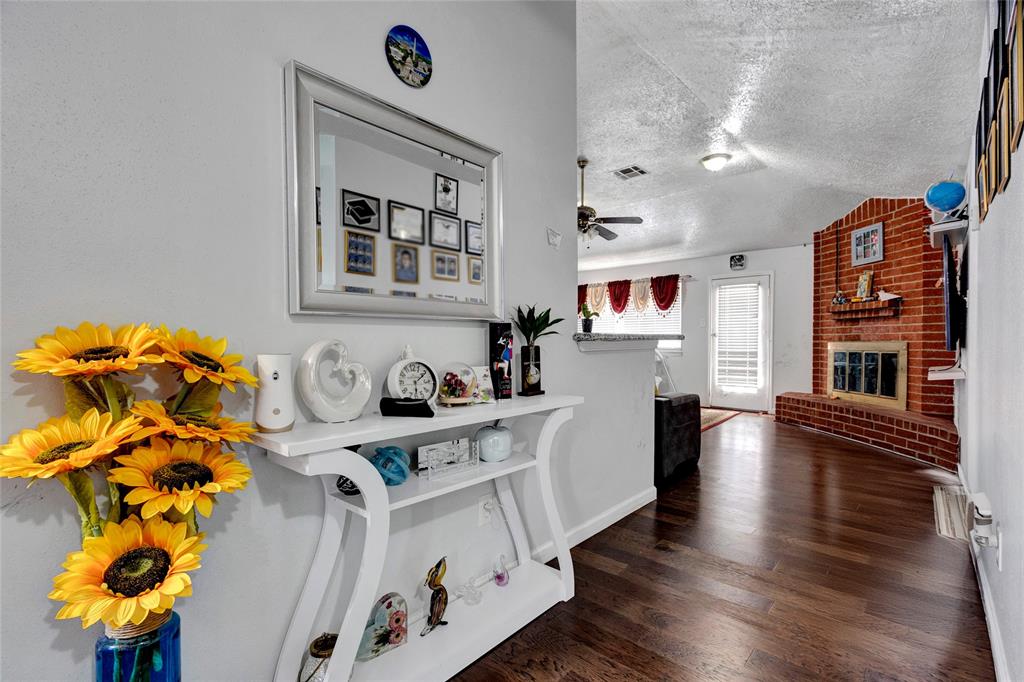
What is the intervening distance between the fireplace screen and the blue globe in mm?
2684

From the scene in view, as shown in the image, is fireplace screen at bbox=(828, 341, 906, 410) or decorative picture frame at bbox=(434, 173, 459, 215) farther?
fireplace screen at bbox=(828, 341, 906, 410)

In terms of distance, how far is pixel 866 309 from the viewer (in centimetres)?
510

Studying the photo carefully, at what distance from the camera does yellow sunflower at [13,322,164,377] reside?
2.79ft

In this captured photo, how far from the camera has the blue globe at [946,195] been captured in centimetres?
250

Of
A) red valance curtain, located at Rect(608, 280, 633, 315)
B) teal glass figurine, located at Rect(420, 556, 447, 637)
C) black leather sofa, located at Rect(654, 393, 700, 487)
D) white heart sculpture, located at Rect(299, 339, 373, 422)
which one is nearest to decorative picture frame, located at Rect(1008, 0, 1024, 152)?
white heart sculpture, located at Rect(299, 339, 373, 422)

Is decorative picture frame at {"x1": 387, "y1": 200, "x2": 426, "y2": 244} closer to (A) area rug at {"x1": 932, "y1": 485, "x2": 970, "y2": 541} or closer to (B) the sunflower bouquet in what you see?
(B) the sunflower bouquet

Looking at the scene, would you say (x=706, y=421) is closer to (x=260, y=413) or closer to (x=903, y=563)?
(x=903, y=563)

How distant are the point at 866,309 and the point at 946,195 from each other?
120 inches

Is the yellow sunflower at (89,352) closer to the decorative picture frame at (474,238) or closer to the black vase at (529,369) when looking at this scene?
the decorative picture frame at (474,238)

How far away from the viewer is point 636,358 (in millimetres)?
2803

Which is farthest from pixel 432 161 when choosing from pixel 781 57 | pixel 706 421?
pixel 706 421

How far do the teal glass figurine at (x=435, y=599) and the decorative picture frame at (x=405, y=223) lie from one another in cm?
112

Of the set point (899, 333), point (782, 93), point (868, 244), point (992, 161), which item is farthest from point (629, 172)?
point (899, 333)

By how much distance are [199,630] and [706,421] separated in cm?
561
